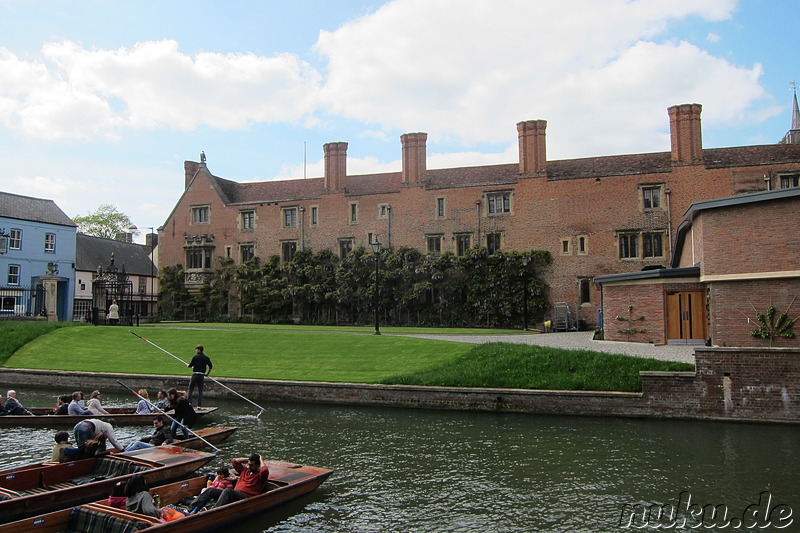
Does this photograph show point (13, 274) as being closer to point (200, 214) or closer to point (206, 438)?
point (200, 214)

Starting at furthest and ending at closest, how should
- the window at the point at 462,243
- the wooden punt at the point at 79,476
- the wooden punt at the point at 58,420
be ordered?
the window at the point at 462,243 → the wooden punt at the point at 58,420 → the wooden punt at the point at 79,476

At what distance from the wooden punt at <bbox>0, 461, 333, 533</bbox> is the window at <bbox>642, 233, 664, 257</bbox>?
34630 millimetres

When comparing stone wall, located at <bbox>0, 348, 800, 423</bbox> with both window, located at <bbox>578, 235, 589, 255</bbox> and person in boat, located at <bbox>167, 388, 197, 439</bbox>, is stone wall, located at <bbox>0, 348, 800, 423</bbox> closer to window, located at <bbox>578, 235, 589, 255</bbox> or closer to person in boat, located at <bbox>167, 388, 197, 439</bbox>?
person in boat, located at <bbox>167, 388, 197, 439</bbox>

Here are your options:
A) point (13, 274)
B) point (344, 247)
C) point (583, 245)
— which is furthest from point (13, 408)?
point (583, 245)

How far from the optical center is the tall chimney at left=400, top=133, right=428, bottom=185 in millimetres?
45844

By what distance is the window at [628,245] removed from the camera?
41.0 meters

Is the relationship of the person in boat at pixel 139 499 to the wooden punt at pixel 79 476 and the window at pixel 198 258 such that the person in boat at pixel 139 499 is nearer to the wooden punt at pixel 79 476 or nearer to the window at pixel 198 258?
the wooden punt at pixel 79 476

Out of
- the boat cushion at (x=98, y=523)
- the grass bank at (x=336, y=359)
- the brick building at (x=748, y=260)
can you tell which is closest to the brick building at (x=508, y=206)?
the brick building at (x=748, y=260)

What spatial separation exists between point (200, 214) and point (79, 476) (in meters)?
42.9

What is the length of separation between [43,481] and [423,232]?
36.1m

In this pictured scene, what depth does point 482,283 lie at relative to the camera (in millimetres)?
A: 42625

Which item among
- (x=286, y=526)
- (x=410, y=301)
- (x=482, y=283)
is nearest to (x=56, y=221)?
(x=410, y=301)

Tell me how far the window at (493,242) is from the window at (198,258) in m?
23.1

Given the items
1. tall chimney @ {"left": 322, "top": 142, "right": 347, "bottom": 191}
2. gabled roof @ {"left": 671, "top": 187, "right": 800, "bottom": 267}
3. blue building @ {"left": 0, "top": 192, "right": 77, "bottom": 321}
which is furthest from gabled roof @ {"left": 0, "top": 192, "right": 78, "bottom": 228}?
gabled roof @ {"left": 671, "top": 187, "right": 800, "bottom": 267}
